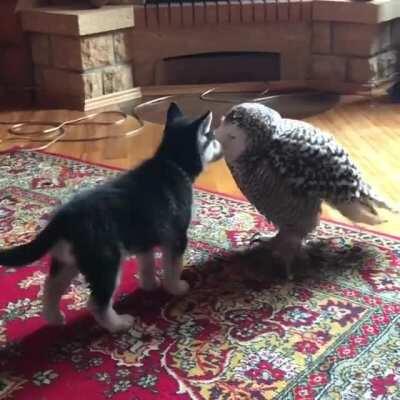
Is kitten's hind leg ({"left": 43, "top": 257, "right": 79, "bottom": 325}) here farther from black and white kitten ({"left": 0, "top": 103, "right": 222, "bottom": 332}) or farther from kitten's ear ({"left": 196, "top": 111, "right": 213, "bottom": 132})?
kitten's ear ({"left": 196, "top": 111, "right": 213, "bottom": 132})

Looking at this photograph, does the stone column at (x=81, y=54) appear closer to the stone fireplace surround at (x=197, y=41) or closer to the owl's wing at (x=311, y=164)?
the stone fireplace surround at (x=197, y=41)

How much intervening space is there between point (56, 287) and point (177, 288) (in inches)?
13.2

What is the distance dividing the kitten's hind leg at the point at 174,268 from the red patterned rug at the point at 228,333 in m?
0.03

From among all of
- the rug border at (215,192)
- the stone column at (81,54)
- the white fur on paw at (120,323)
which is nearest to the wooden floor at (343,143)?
the rug border at (215,192)

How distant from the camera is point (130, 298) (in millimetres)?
1900

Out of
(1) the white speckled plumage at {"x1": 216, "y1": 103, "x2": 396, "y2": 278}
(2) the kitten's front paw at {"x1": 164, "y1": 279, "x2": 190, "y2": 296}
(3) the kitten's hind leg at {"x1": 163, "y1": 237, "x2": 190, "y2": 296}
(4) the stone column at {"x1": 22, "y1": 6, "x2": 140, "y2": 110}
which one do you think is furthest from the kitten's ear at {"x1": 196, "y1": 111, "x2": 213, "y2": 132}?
(4) the stone column at {"x1": 22, "y1": 6, "x2": 140, "y2": 110}

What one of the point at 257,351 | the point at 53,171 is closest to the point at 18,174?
the point at 53,171

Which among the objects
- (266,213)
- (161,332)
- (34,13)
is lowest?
(161,332)

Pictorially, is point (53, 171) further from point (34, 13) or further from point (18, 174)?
point (34, 13)

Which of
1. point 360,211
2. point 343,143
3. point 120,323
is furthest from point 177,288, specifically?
point 343,143

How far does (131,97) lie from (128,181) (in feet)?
7.46

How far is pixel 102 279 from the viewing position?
1612mm

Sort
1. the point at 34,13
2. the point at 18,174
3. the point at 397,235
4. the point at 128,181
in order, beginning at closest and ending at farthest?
the point at 128,181 < the point at 397,235 < the point at 18,174 < the point at 34,13

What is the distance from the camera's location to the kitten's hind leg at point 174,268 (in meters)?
1.83
